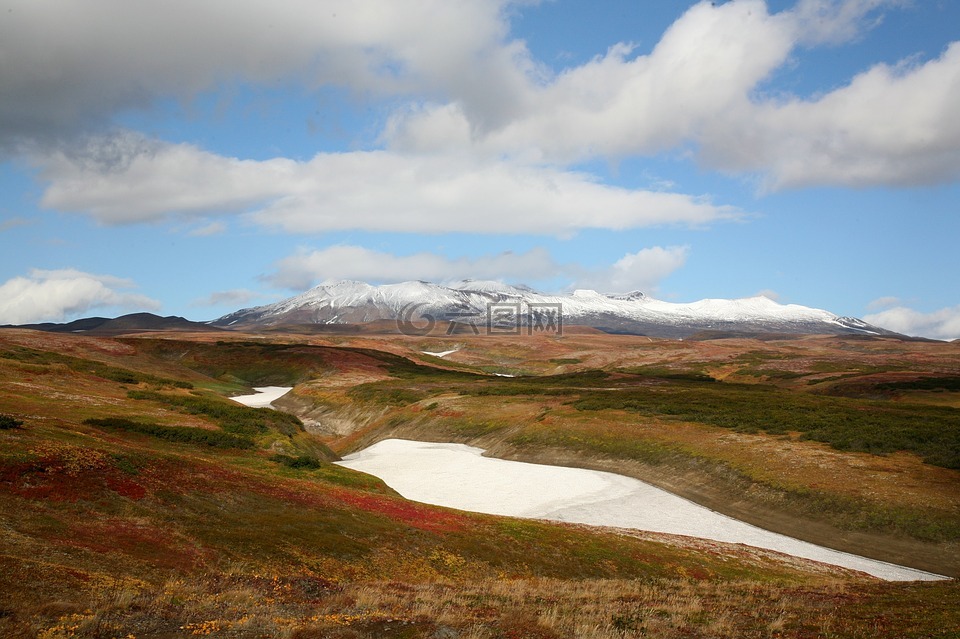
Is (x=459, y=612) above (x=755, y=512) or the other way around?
above

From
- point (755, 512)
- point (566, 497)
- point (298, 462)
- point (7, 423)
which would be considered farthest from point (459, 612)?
point (755, 512)

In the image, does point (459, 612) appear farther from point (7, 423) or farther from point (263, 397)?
point (263, 397)

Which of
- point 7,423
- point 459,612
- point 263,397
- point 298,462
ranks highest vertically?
point 7,423

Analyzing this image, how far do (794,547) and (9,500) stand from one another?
51102 millimetres

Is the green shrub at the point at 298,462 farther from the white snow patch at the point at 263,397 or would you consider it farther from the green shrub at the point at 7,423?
the white snow patch at the point at 263,397

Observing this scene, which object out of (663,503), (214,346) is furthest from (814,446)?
(214,346)

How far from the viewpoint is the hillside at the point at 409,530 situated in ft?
65.2

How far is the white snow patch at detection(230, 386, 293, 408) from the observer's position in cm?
13050

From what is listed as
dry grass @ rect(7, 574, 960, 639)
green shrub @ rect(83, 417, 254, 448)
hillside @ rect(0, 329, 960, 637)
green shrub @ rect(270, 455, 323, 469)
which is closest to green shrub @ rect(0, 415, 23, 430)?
hillside @ rect(0, 329, 960, 637)

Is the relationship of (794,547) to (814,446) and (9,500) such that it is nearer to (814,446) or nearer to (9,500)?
(814,446)

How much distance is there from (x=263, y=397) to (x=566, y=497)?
329ft

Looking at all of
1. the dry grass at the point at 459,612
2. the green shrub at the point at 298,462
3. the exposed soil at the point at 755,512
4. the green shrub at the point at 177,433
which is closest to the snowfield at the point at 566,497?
the exposed soil at the point at 755,512

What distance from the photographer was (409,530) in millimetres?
36875

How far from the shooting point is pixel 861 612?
23.8 meters
